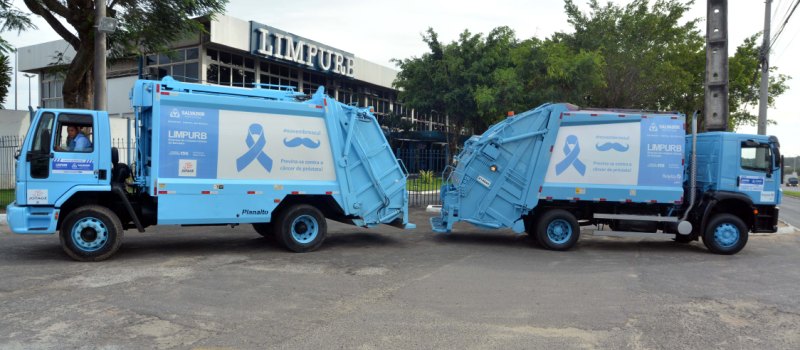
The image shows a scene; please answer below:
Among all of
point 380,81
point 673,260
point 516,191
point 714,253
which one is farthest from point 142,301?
point 380,81

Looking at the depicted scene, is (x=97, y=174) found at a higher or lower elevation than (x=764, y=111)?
lower

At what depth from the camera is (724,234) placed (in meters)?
9.85

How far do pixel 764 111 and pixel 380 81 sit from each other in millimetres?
23984

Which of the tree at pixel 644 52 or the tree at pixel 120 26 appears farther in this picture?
the tree at pixel 644 52

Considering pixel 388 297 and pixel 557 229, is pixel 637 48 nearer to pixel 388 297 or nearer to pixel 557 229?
pixel 557 229

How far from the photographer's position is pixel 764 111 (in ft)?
50.5

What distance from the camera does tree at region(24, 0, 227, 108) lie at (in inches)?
546

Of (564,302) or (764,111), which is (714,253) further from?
(764,111)

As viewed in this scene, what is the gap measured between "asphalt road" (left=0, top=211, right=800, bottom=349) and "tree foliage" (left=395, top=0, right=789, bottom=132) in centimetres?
1145

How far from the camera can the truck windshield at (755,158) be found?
982 cm

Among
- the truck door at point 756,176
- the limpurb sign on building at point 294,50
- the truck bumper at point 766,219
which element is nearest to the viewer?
the truck door at point 756,176

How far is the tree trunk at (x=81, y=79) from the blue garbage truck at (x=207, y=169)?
7595mm

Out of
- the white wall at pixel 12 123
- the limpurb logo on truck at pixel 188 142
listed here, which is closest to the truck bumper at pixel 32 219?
the limpurb logo on truck at pixel 188 142

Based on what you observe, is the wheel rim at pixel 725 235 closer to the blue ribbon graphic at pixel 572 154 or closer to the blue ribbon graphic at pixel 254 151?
the blue ribbon graphic at pixel 572 154
